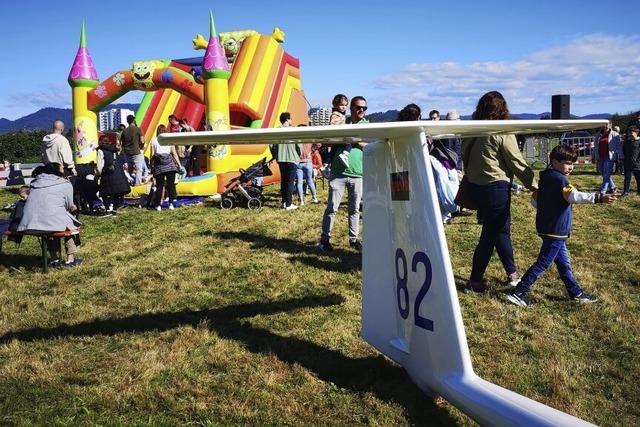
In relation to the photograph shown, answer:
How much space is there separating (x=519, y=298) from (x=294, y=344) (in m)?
2.02

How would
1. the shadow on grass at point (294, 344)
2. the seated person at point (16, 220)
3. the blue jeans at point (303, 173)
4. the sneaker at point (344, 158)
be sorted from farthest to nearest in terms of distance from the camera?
the blue jeans at point (303, 173), the seated person at point (16, 220), the sneaker at point (344, 158), the shadow on grass at point (294, 344)

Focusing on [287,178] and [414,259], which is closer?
[414,259]

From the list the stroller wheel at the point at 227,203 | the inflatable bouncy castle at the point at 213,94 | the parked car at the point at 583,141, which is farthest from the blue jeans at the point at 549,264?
the parked car at the point at 583,141

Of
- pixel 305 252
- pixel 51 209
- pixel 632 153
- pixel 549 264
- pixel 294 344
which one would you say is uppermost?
pixel 632 153

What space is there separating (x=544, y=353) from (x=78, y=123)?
14354mm

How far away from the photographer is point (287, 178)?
10.2m

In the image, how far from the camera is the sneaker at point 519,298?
449cm

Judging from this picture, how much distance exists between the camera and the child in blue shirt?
4.38m

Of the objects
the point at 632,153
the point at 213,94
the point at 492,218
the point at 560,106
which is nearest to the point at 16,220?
the point at 492,218

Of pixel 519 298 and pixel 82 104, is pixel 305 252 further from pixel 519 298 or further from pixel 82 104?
pixel 82 104

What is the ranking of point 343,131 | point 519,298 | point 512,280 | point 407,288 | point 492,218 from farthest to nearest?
point 512,280
point 492,218
point 519,298
point 407,288
point 343,131

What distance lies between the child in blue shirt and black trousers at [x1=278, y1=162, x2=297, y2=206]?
6.07 m

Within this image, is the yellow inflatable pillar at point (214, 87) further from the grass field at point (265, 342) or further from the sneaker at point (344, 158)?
the sneaker at point (344, 158)

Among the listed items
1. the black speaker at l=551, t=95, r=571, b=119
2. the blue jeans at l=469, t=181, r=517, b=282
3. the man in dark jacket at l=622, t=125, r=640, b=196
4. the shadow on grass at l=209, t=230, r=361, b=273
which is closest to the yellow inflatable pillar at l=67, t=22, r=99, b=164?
the shadow on grass at l=209, t=230, r=361, b=273
